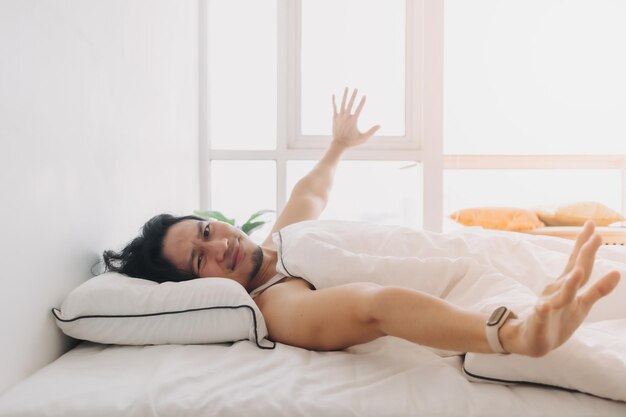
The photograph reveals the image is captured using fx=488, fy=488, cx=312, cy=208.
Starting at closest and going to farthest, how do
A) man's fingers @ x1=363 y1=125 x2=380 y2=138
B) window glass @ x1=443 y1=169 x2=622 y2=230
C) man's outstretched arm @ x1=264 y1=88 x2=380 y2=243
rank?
man's outstretched arm @ x1=264 y1=88 x2=380 y2=243
man's fingers @ x1=363 y1=125 x2=380 y2=138
window glass @ x1=443 y1=169 x2=622 y2=230

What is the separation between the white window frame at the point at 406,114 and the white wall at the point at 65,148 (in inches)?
34.2

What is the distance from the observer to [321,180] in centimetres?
216

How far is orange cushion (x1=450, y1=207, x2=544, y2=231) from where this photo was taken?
3.10 metres

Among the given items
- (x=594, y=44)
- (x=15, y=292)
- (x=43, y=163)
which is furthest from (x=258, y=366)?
(x=594, y=44)

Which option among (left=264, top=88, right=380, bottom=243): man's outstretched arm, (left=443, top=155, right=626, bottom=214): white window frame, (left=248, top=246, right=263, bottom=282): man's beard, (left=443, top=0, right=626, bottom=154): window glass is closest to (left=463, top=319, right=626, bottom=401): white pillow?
(left=248, top=246, right=263, bottom=282): man's beard

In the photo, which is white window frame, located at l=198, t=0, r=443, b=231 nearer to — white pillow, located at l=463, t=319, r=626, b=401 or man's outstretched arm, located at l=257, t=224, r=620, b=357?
man's outstretched arm, located at l=257, t=224, r=620, b=357

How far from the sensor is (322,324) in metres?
1.09

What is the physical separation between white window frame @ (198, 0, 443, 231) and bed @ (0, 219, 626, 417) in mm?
1861

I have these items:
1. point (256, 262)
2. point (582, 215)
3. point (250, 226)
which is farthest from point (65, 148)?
point (582, 215)

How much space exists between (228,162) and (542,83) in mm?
2446

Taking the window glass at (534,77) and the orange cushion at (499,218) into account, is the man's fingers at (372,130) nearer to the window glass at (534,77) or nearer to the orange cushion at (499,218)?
the orange cushion at (499,218)

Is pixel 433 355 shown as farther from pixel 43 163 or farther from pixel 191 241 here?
pixel 43 163

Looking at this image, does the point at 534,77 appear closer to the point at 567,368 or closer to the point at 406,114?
the point at 406,114

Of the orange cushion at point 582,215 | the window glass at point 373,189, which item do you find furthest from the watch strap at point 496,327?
the orange cushion at point 582,215
